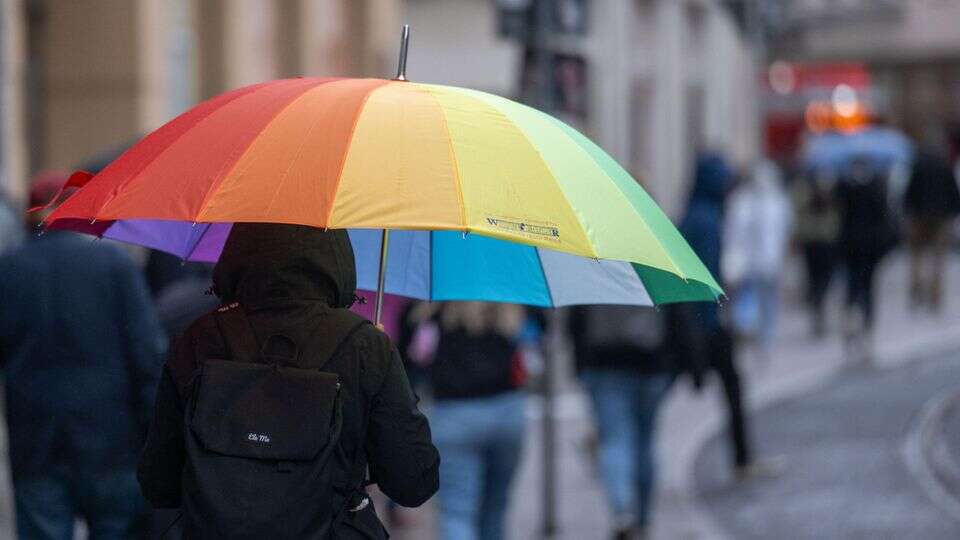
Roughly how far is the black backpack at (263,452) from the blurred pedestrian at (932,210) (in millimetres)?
18703

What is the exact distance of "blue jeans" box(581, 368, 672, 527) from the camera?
827cm

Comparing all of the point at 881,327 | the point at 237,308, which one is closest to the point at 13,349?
the point at 237,308

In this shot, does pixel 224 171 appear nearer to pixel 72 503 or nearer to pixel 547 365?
pixel 72 503

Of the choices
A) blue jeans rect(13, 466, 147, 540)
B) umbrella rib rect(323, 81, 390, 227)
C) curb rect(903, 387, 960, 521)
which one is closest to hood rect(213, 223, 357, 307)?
umbrella rib rect(323, 81, 390, 227)

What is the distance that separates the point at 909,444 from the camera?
462 inches

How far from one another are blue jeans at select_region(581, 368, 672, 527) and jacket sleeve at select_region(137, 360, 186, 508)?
4.41m

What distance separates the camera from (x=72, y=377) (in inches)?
238

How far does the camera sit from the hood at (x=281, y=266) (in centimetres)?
389

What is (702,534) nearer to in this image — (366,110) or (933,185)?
(366,110)

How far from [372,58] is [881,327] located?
6.20m

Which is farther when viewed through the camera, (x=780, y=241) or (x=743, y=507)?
(x=780, y=241)

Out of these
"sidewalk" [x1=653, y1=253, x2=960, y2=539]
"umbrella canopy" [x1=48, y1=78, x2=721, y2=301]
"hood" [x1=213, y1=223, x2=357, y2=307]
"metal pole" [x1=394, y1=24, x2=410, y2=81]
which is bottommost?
"sidewalk" [x1=653, y1=253, x2=960, y2=539]

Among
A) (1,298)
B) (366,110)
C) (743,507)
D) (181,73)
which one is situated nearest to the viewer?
(366,110)

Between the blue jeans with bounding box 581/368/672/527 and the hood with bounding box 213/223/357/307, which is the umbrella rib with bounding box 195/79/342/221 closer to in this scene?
the hood with bounding box 213/223/357/307
